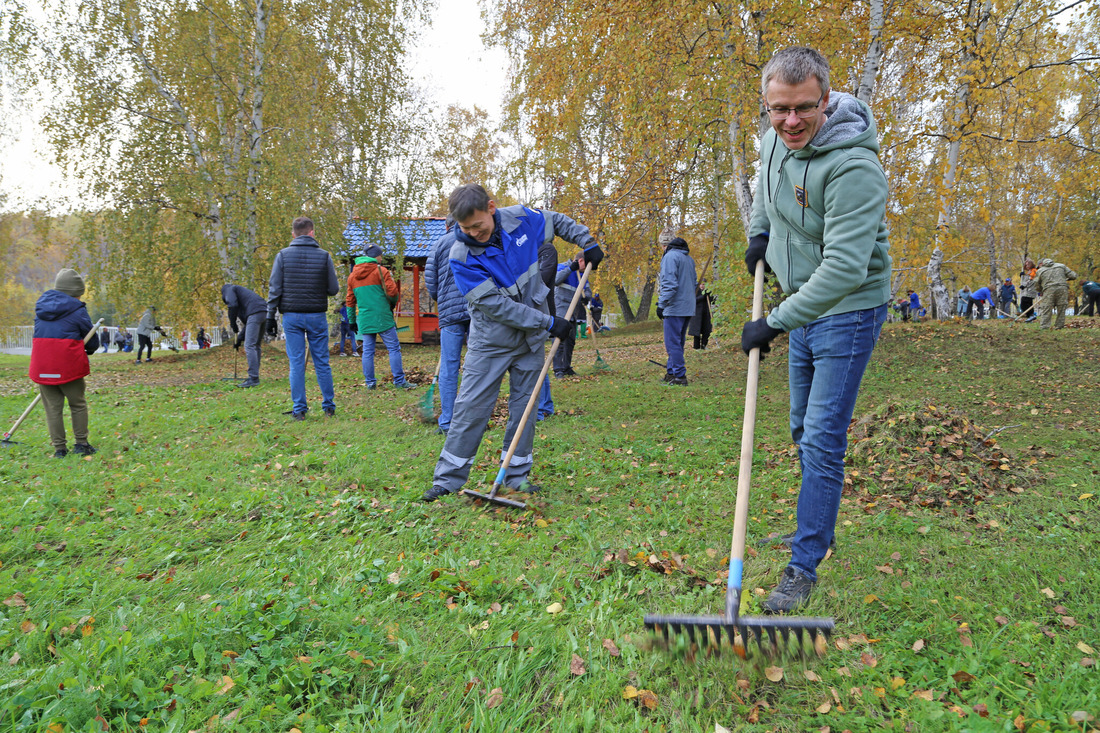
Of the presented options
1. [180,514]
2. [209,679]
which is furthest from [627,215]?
[209,679]

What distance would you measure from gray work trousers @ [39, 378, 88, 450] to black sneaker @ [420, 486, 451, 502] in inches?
164

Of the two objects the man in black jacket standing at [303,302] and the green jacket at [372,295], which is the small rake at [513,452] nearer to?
the man in black jacket standing at [303,302]

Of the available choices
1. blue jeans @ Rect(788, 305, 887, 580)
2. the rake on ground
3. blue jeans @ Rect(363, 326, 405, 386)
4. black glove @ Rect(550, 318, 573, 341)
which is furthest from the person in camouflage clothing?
the rake on ground

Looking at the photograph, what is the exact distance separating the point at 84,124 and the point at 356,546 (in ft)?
51.8

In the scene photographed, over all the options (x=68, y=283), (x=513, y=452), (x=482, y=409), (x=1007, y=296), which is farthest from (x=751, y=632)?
(x=1007, y=296)

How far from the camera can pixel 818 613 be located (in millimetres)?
2705

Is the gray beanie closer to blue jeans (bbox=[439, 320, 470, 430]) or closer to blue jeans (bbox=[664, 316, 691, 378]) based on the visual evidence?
blue jeans (bbox=[439, 320, 470, 430])

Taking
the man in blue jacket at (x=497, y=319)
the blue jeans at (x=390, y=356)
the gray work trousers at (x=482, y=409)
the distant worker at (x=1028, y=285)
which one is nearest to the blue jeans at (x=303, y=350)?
the blue jeans at (x=390, y=356)

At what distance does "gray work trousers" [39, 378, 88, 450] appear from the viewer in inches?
239

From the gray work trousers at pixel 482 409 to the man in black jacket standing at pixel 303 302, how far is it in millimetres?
3523

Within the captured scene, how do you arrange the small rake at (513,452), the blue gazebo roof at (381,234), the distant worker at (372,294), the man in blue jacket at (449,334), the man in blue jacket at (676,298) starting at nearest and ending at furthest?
the small rake at (513,452) < the man in blue jacket at (449,334) < the distant worker at (372,294) < the man in blue jacket at (676,298) < the blue gazebo roof at (381,234)

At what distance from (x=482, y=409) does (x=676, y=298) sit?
543 centimetres

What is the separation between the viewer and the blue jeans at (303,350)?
7.44m

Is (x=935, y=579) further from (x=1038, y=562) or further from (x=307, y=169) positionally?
(x=307, y=169)
